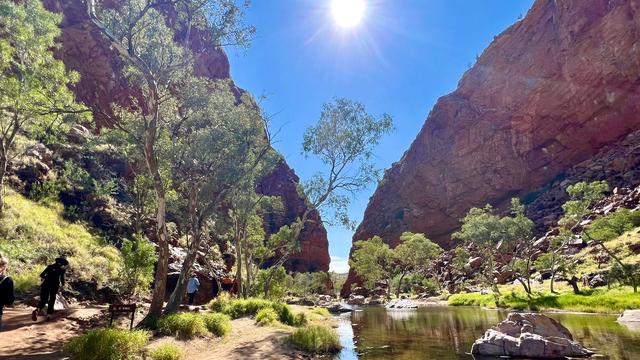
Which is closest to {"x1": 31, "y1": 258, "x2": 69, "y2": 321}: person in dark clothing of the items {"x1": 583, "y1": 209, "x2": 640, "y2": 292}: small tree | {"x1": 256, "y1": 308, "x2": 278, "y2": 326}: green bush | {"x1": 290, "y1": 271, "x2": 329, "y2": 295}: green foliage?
{"x1": 256, "y1": 308, "x2": 278, "y2": 326}: green bush

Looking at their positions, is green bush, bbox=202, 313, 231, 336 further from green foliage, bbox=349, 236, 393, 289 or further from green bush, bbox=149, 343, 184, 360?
green foliage, bbox=349, 236, 393, 289

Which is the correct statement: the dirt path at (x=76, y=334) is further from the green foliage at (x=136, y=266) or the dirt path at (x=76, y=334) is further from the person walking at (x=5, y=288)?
the green foliage at (x=136, y=266)

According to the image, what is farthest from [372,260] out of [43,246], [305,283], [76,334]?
[76,334]

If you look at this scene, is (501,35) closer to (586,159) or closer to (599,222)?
(586,159)

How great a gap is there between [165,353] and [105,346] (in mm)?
1662

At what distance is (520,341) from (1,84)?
95.3 feet

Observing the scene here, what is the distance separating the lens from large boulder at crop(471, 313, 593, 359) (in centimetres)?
1377

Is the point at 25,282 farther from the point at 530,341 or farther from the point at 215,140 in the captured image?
the point at 530,341

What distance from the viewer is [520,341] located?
14406 millimetres

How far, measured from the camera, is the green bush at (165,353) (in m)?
11.0

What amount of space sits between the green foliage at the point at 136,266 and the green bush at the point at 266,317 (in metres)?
7.35

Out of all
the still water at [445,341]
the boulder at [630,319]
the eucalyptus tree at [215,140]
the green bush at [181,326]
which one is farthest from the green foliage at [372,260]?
the green bush at [181,326]

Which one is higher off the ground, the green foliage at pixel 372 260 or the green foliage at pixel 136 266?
the green foliage at pixel 372 260

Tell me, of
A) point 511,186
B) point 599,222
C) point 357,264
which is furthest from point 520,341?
point 511,186
